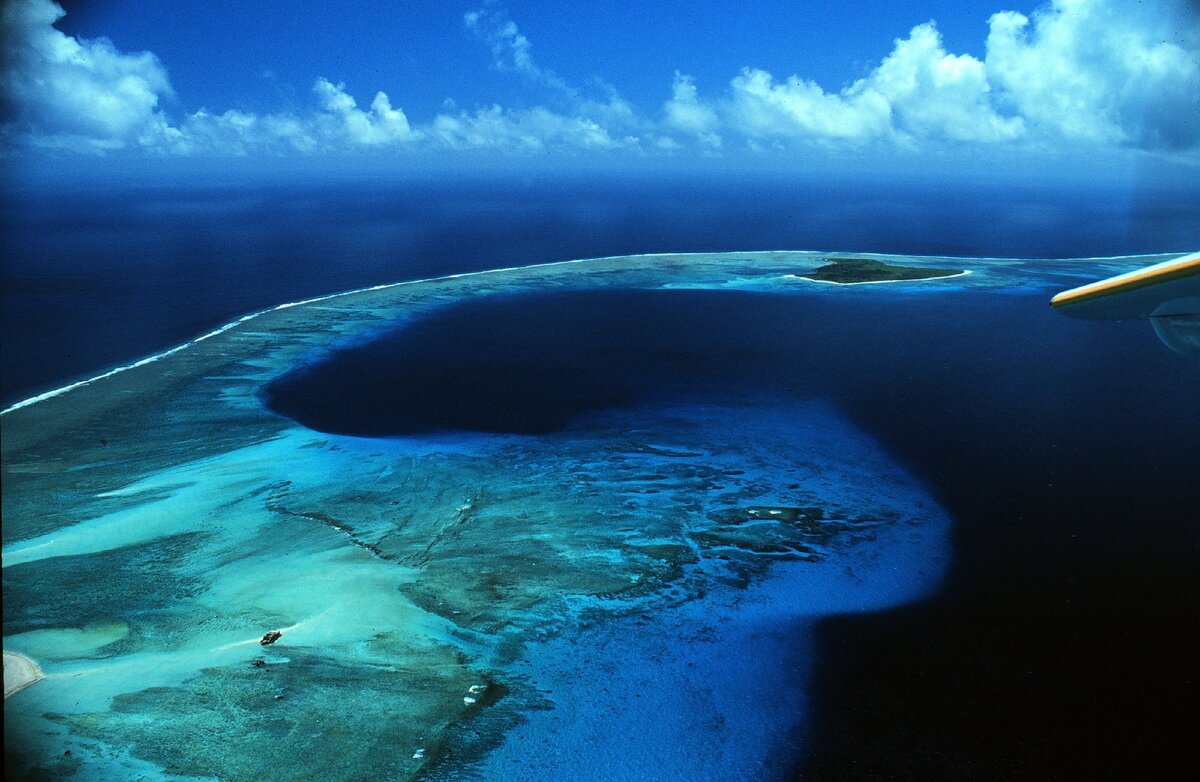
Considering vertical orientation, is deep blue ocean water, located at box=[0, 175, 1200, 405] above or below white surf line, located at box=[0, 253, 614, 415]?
above

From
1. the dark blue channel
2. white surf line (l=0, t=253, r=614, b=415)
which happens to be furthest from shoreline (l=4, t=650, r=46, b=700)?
white surf line (l=0, t=253, r=614, b=415)

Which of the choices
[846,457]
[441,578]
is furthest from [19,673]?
[846,457]

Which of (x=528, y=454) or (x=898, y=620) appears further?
(x=528, y=454)

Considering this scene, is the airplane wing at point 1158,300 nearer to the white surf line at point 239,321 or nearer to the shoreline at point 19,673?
the shoreline at point 19,673

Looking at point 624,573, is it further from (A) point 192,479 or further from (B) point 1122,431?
(B) point 1122,431

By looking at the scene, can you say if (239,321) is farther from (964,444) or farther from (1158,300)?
(1158,300)

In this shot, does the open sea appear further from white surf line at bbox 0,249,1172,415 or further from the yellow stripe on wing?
the yellow stripe on wing

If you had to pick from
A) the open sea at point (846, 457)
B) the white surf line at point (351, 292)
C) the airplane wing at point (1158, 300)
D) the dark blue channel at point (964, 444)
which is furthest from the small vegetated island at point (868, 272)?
the airplane wing at point (1158, 300)

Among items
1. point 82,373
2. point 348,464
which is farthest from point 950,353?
point 82,373
